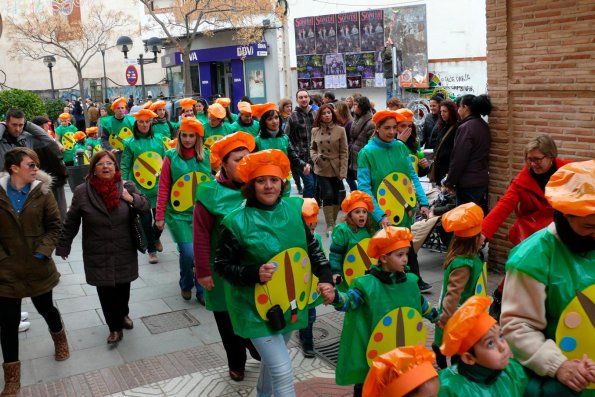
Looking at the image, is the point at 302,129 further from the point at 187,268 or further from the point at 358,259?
the point at 358,259

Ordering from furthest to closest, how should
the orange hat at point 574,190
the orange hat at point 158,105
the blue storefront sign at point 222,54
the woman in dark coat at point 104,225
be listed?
the blue storefront sign at point 222,54 < the orange hat at point 158,105 < the woman in dark coat at point 104,225 < the orange hat at point 574,190

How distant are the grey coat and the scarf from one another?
4 centimetres

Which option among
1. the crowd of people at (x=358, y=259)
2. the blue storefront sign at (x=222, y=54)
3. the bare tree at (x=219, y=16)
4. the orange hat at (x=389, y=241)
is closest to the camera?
the crowd of people at (x=358, y=259)

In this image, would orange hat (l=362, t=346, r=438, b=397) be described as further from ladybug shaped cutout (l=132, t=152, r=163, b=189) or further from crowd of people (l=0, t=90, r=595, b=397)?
ladybug shaped cutout (l=132, t=152, r=163, b=189)

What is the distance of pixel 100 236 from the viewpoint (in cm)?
600

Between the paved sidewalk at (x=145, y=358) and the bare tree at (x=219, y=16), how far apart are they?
65.9 ft

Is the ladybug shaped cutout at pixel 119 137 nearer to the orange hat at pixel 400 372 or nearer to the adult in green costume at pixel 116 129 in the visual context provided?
the adult in green costume at pixel 116 129

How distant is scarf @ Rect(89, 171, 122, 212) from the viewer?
596 centimetres

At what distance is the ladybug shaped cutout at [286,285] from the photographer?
4145 mm

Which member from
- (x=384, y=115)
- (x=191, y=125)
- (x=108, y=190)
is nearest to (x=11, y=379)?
(x=108, y=190)

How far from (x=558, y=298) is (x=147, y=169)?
6771mm

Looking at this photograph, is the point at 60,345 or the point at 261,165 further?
the point at 60,345

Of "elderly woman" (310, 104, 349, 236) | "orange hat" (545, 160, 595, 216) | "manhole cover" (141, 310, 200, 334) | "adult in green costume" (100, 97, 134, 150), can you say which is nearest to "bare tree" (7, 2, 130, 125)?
"adult in green costume" (100, 97, 134, 150)

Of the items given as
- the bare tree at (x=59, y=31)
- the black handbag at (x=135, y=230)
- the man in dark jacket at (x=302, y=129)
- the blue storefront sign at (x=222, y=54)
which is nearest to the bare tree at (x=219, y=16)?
the blue storefront sign at (x=222, y=54)
